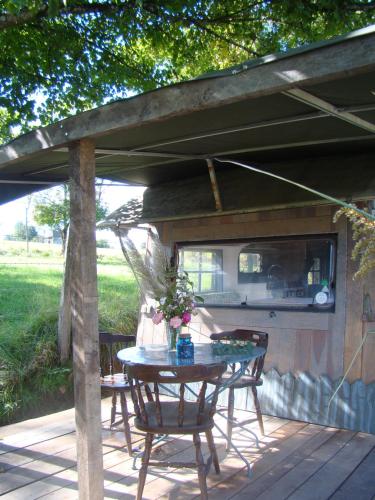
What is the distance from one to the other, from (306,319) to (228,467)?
4.95ft

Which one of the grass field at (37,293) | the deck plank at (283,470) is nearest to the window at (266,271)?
the deck plank at (283,470)

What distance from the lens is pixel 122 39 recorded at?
6465 mm

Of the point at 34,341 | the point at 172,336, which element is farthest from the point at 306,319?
the point at 34,341

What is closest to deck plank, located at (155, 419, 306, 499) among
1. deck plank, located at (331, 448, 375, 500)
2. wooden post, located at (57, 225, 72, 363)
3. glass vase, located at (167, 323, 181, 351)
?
deck plank, located at (331, 448, 375, 500)

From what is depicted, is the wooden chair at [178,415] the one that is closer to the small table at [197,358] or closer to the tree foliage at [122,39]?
the small table at [197,358]

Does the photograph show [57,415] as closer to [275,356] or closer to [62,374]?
[62,374]

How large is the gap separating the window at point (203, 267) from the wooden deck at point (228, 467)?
1.51 m

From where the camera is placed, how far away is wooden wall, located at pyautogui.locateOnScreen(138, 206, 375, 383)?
3.96 metres

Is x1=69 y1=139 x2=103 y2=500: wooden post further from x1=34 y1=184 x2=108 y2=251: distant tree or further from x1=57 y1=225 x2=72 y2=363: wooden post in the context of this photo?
x1=34 y1=184 x2=108 y2=251: distant tree

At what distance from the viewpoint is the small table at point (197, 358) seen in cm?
318

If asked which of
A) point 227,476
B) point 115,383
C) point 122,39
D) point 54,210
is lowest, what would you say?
point 227,476

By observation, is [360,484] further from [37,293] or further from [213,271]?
[37,293]

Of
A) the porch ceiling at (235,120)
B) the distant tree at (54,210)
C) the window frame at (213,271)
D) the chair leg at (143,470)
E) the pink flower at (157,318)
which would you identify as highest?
the distant tree at (54,210)

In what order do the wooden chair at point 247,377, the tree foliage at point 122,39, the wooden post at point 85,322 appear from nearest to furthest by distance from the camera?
1. the wooden post at point 85,322
2. the wooden chair at point 247,377
3. the tree foliage at point 122,39
